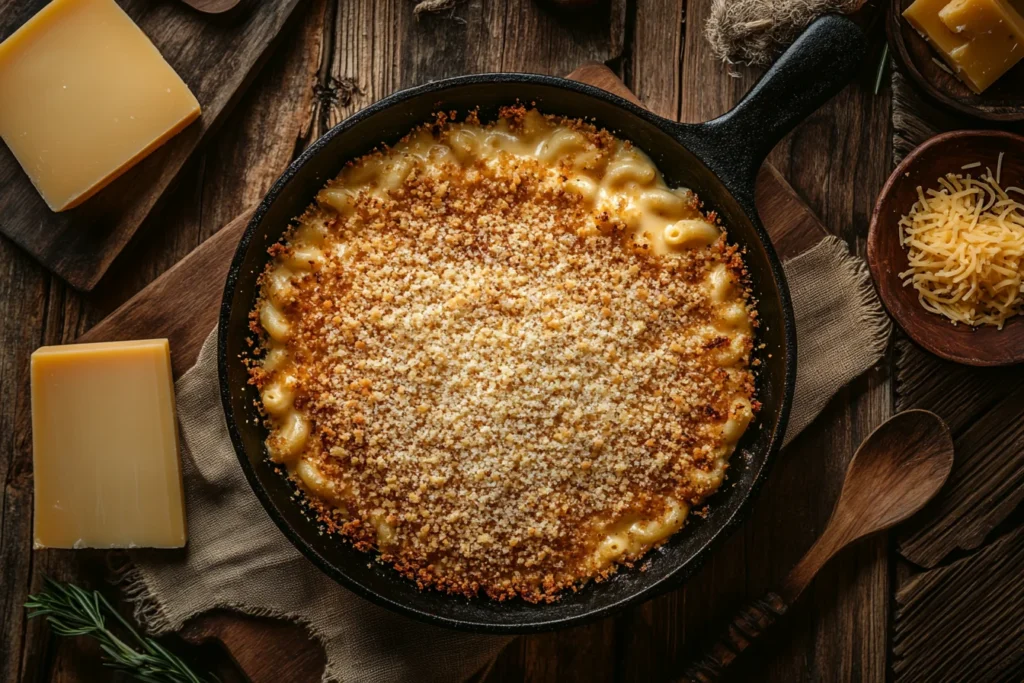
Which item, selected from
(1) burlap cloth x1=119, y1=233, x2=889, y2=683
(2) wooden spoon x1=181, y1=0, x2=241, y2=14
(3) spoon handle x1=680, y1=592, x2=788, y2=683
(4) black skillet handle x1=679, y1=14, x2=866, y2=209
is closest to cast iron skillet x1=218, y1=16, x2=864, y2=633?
(4) black skillet handle x1=679, y1=14, x2=866, y2=209

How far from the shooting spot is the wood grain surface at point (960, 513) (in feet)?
7.50

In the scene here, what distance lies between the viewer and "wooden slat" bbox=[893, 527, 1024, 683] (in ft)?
7.47

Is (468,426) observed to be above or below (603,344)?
below

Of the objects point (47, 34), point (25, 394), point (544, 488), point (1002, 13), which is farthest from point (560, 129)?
point (25, 394)

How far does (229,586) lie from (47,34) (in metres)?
1.56

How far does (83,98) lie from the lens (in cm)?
224

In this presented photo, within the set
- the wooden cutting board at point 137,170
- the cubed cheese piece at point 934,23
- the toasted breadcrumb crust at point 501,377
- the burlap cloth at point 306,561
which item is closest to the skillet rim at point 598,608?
the toasted breadcrumb crust at point 501,377

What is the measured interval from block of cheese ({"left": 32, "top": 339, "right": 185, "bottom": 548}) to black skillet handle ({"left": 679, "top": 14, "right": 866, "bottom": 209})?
147 cm

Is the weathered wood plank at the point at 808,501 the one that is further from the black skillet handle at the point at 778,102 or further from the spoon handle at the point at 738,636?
the black skillet handle at the point at 778,102

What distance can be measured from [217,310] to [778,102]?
150 centimetres

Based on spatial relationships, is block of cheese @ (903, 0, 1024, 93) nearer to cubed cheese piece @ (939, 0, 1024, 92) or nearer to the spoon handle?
cubed cheese piece @ (939, 0, 1024, 92)

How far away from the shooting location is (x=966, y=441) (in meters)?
2.30

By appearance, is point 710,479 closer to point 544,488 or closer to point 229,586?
point 544,488

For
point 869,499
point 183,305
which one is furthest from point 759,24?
point 183,305
